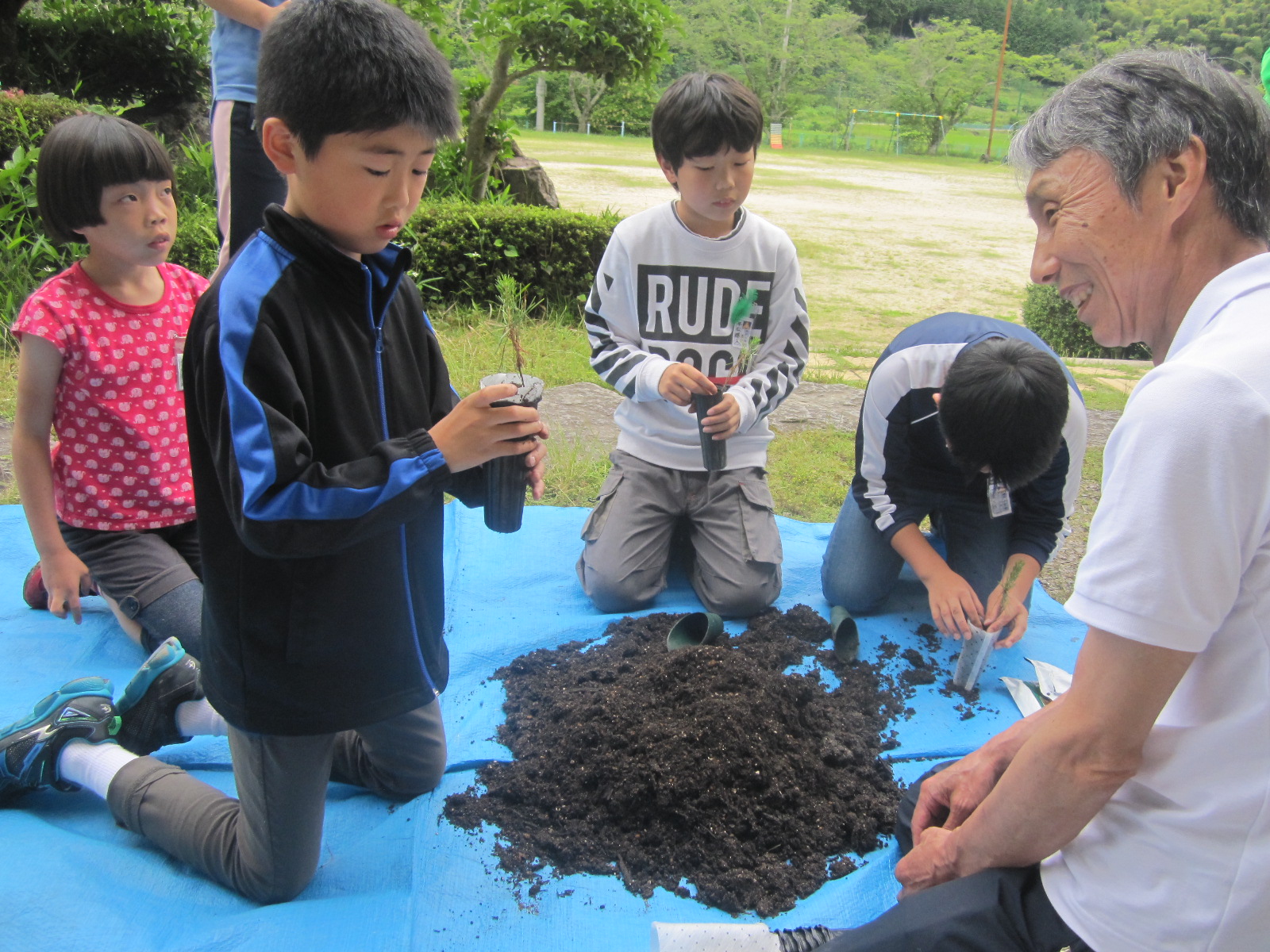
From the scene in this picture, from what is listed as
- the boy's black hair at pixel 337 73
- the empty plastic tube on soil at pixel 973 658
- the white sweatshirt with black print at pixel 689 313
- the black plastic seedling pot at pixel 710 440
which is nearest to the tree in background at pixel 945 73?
the white sweatshirt with black print at pixel 689 313

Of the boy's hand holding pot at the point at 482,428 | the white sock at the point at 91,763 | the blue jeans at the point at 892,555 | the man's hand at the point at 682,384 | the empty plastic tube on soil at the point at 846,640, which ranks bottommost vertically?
the empty plastic tube on soil at the point at 846,640

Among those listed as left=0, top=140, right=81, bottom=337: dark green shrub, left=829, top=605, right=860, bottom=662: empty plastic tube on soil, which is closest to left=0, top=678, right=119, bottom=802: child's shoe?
left=829, top=605, right=860, bottom=662: empty plastic tube on soil

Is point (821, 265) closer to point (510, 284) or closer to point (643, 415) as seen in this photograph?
point (510, 284)

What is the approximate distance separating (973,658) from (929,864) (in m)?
1.15

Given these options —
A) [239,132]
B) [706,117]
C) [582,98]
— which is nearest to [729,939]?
[706,117]

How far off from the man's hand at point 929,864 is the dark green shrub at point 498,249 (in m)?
5.24

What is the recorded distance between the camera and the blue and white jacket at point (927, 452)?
2.69 metres

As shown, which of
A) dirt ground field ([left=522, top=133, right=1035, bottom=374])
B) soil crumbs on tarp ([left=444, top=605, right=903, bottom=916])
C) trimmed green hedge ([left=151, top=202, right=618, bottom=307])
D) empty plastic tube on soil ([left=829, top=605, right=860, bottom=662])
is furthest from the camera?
dirt ground field ([left=522, top=133, right=1035, bottom=374])

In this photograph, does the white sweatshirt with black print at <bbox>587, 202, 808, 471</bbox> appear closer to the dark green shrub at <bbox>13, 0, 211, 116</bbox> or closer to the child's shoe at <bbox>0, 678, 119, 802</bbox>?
the child's shoe at <bbox>0, 678, 119, 802</bbox>

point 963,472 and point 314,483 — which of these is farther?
point 963,472

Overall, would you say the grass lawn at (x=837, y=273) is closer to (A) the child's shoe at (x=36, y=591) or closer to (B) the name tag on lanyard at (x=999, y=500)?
(A) the child's shoe at (x=36, y=591)

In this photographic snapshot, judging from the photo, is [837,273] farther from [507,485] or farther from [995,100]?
[995,100]

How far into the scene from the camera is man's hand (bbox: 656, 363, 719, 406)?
2.66 metres

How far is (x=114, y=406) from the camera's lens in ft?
8.02
